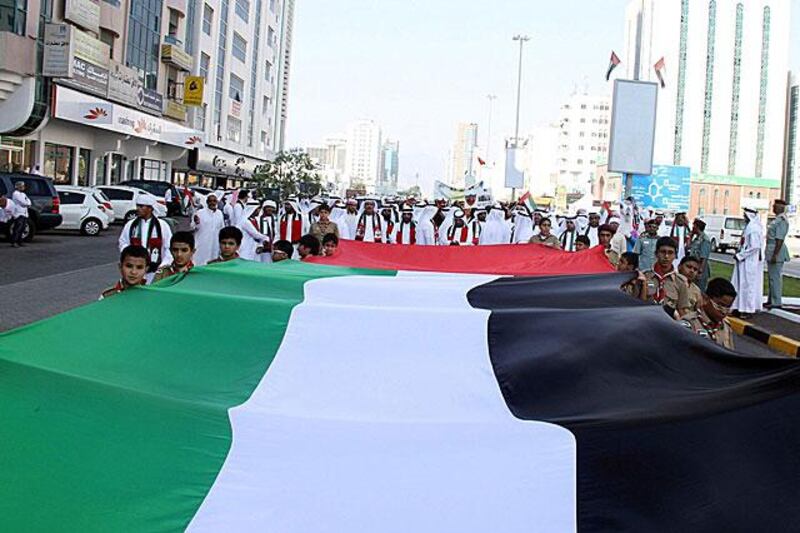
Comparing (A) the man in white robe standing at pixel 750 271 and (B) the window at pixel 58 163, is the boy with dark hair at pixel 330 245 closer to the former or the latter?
(A) the man in white robe standing at pixel 750 271

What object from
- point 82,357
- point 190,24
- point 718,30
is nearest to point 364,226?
point 82,357

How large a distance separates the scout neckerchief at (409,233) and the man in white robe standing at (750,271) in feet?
21.4

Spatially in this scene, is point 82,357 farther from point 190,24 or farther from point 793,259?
point 190,24

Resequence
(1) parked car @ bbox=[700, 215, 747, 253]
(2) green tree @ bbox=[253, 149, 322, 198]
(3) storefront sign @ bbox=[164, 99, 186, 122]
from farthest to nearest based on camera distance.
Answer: (2) green tree @ bbox=[253, 149, 322, 198] < (3) storefront sign @ bbox=[164, 99, 186, 122] < (1) parked car @ bbox=[700, 215, 747, 253]

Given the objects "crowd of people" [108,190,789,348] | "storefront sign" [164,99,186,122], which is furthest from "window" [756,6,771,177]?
"crowd of people" [108,190,789,348]

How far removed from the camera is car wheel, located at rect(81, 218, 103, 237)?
28734 millimetres

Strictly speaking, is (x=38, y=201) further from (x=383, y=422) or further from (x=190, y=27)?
(x=190, y=27)

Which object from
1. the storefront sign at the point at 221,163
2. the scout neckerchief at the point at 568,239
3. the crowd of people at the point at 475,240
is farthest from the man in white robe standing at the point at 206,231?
the storefront sign at the point at 221,163

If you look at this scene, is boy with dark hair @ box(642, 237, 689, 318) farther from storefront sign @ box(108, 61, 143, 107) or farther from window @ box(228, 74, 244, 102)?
window @ box(228, 74, 244, 102)

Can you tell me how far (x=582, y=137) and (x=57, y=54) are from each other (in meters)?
131

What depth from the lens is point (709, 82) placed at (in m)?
111

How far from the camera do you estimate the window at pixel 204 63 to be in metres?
60.5

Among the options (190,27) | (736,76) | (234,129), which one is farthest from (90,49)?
Result: (736,76)

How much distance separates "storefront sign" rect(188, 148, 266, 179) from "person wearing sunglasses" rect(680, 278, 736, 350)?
170 feet
